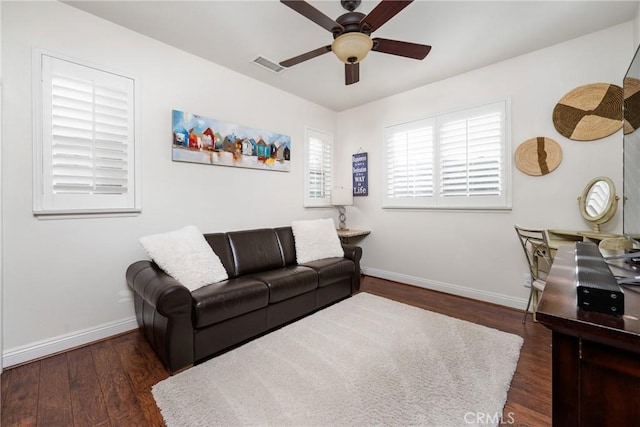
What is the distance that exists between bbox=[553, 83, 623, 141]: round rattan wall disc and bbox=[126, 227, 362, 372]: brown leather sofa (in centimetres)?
249

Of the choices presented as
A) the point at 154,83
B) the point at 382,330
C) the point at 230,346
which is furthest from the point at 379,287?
the point at 154,83

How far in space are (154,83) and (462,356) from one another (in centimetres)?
358

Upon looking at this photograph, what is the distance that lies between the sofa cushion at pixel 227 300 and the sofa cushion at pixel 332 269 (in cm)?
68

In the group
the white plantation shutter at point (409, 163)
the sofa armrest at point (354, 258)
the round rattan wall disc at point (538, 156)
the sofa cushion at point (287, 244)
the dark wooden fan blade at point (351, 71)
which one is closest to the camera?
the dark wooden fan blade at point (351, 71)

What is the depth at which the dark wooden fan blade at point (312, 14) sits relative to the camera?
162 centimetres

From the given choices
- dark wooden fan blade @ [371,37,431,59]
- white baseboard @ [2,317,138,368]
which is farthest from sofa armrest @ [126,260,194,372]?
dark wooden fan blade @ [371,37,431,59]

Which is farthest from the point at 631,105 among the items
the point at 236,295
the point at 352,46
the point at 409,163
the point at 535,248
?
the point at 236,295

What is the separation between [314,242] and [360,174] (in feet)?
5.43

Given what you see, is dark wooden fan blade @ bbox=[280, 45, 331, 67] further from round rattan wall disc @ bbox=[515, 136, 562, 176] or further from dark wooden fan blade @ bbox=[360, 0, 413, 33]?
round rattan wall disc @ bbox=[515, 136, 562, 176]

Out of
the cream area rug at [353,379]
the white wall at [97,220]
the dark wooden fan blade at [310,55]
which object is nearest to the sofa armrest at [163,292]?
the cream area rug at [353,379]

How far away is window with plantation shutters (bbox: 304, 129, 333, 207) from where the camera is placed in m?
4.19

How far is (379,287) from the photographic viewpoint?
3701mm

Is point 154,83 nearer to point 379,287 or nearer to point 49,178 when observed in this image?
point 49,178

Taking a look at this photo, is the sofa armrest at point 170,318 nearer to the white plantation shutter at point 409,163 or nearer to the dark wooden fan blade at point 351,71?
the dark wooden fan blade at point 351,71
